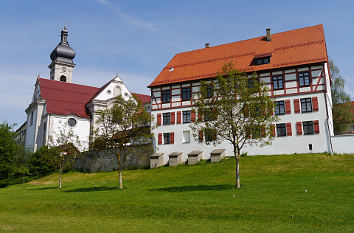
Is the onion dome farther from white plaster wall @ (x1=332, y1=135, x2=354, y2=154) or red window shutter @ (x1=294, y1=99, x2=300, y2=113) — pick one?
white plaster wall @ (x1=332, y1=135, x2=354, y2=154)

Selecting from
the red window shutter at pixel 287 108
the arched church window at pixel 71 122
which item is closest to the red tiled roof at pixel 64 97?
the arched church window at pixel 71 122

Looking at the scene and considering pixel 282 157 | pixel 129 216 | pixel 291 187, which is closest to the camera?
pixel 129 216

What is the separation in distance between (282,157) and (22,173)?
3491cm

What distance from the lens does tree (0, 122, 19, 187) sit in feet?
140

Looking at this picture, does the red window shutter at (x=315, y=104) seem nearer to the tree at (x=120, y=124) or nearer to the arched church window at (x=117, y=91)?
the tree at (x=120, y=124)

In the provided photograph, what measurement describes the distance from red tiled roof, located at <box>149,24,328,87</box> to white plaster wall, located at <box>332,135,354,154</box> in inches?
308

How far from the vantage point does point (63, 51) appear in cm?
8581

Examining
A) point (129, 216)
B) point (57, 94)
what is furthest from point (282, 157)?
point (57, 94)

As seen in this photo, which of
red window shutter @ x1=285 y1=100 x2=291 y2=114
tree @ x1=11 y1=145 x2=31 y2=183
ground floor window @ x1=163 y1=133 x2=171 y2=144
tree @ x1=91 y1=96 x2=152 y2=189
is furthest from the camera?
tree @ x1=11 y1=145 x2=31 y2=183

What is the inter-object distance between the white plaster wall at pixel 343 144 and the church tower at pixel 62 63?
68.0 metres

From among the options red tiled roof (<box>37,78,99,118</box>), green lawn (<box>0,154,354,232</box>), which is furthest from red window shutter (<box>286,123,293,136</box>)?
red tiled roof (<box>37,78,99,118</box>)

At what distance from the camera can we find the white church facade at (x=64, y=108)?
5762 centimetres

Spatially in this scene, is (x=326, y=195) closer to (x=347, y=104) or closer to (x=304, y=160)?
(x=304, y=160)

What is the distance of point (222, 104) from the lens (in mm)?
22031
